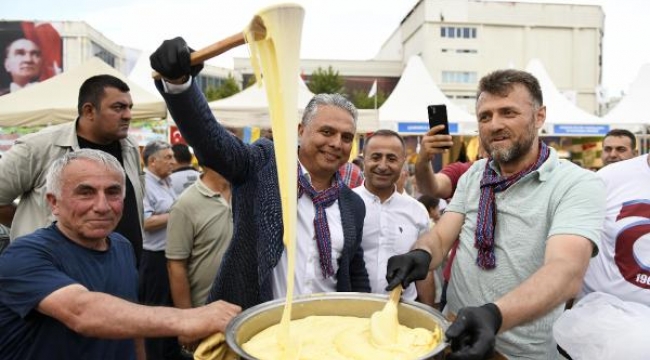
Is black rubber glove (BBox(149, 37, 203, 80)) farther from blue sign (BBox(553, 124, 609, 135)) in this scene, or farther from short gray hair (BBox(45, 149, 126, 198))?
blue sign (BBox(553, 124, 609, 135))

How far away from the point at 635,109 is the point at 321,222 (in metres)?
13.3

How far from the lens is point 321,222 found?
1983 millimetres

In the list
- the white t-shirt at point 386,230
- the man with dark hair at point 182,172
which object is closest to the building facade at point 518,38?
the man with dark hair at point 182,172

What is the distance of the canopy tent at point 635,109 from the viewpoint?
467 inches

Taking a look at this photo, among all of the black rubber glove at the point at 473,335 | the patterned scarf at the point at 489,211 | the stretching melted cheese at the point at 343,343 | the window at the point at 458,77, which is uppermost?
the window at the point at 458,77

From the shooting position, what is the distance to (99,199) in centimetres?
167

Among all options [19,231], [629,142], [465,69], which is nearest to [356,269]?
[19,231]

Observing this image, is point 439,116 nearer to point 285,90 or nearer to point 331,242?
point 331,242

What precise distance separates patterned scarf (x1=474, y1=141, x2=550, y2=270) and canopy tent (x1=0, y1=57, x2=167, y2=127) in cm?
525

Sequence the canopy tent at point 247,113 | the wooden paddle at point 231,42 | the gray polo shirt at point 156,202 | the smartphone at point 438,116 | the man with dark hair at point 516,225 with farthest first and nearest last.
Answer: the canopy tent at point 247,113 → the gray polo shirt at point 156,202 → the smartphone at point 438,116 → the man with dark hair at point 516,225 → the wooden paddle at point 231,42

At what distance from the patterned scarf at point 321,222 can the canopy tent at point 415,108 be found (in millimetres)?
8544

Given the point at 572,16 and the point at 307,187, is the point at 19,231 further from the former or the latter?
the point at 572,16

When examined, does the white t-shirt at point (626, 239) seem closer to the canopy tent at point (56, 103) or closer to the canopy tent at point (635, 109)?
the canopy tent at point (56, 103)

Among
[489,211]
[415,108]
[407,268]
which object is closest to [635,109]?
[415,108]
